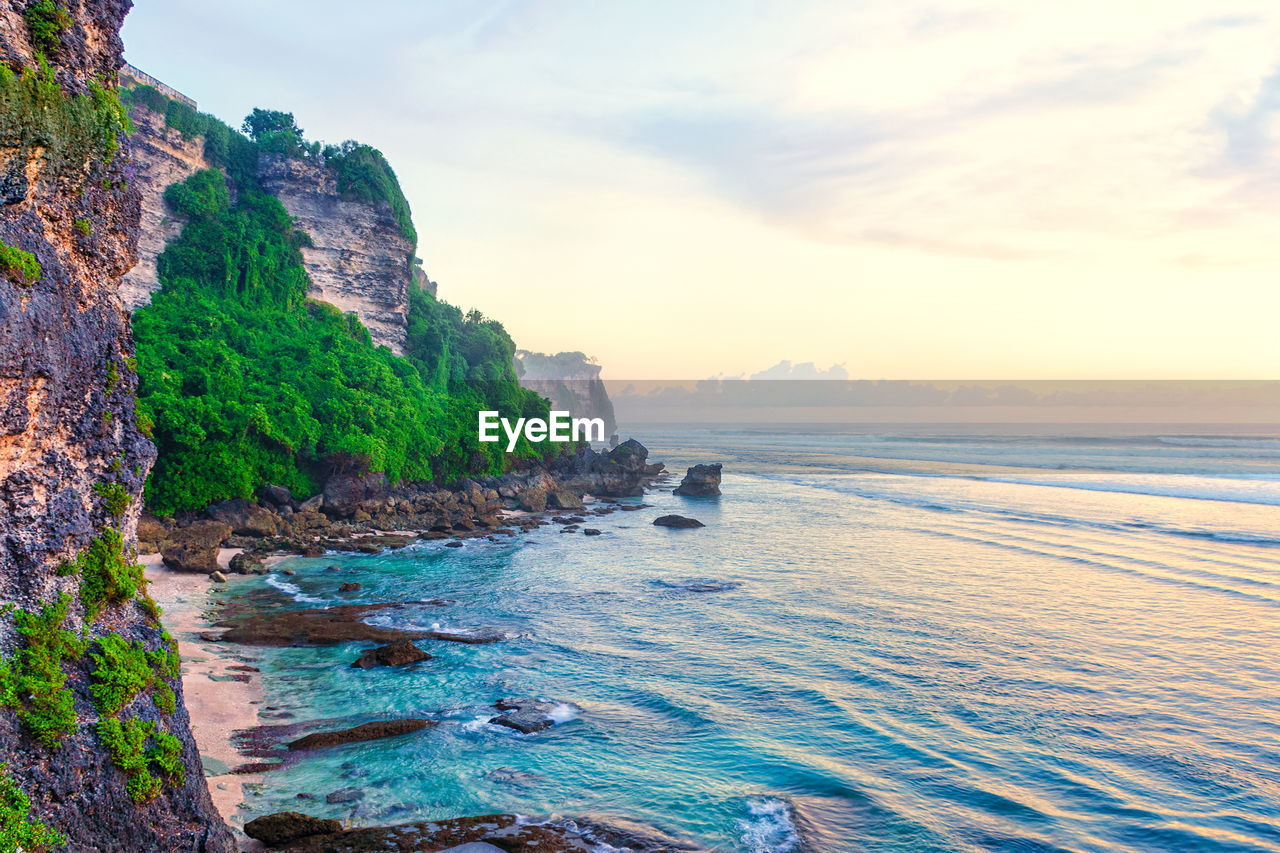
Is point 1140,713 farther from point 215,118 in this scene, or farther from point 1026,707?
point 215,118

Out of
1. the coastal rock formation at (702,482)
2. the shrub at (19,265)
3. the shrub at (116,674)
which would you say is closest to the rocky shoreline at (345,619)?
the shrub at (116,674)

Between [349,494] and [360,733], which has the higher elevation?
[349,494]

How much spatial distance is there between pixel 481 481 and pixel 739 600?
94.7 ft

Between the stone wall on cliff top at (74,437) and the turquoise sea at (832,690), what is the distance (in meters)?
3.98

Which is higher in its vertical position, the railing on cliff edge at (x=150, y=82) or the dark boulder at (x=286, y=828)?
the railing on cliff edge at (x=150, y=82)

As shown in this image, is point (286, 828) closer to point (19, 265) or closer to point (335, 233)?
point (19, 265)

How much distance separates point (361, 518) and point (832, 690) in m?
30.4

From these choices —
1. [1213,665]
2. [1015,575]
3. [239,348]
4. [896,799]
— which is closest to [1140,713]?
[1213,665]

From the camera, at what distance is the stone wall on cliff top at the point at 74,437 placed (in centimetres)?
853

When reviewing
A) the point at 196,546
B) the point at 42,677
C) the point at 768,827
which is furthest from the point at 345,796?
the point at 196,546

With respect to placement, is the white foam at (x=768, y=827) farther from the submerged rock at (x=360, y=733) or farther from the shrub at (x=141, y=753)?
the shrub at (x=141, y=753)

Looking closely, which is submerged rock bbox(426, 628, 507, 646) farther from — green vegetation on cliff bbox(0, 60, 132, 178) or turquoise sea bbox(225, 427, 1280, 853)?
green vegetation on cliff bbox(0, 60, 132, 178)

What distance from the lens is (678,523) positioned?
48.2 metres

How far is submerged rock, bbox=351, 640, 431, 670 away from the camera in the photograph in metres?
20.2
